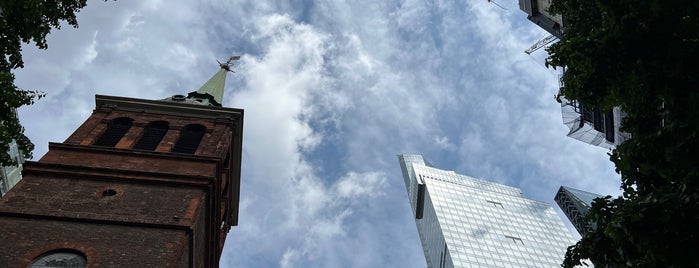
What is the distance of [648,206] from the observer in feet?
26.8

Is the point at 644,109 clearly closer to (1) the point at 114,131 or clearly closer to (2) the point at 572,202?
(1) the point at 114,131

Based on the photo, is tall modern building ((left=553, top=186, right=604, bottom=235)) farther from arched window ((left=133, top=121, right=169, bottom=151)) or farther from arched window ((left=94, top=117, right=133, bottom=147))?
arched window ((left=94, top=117, right=133, bottom=147))

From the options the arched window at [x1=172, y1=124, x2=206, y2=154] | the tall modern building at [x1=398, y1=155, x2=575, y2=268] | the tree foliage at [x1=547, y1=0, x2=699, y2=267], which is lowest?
the tree foliage at [x1=547, y1=0, x2=699, y2=267]

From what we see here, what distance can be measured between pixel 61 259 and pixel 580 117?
28227mm

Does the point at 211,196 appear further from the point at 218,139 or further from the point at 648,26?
the point at 648,26

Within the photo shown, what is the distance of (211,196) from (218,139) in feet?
13.6

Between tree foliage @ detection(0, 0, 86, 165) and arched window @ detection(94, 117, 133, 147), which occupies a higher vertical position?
arched window @ detection(94, 117, 133, 147)

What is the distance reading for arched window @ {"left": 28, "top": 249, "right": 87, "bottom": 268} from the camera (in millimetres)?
14707

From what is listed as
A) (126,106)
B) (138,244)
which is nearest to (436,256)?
(126,106)

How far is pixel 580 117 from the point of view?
3328 centimetres

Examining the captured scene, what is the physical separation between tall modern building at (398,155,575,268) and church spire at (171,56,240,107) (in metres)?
59.6

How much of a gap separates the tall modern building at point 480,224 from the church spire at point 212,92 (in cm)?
5964

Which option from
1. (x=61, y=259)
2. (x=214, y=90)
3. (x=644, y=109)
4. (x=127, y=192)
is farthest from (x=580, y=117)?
(x=61, y=259)

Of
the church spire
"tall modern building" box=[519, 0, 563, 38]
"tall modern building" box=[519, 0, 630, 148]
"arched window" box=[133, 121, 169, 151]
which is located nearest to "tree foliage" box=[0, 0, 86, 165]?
"arched window" box=[133, 121, 169, 151]
